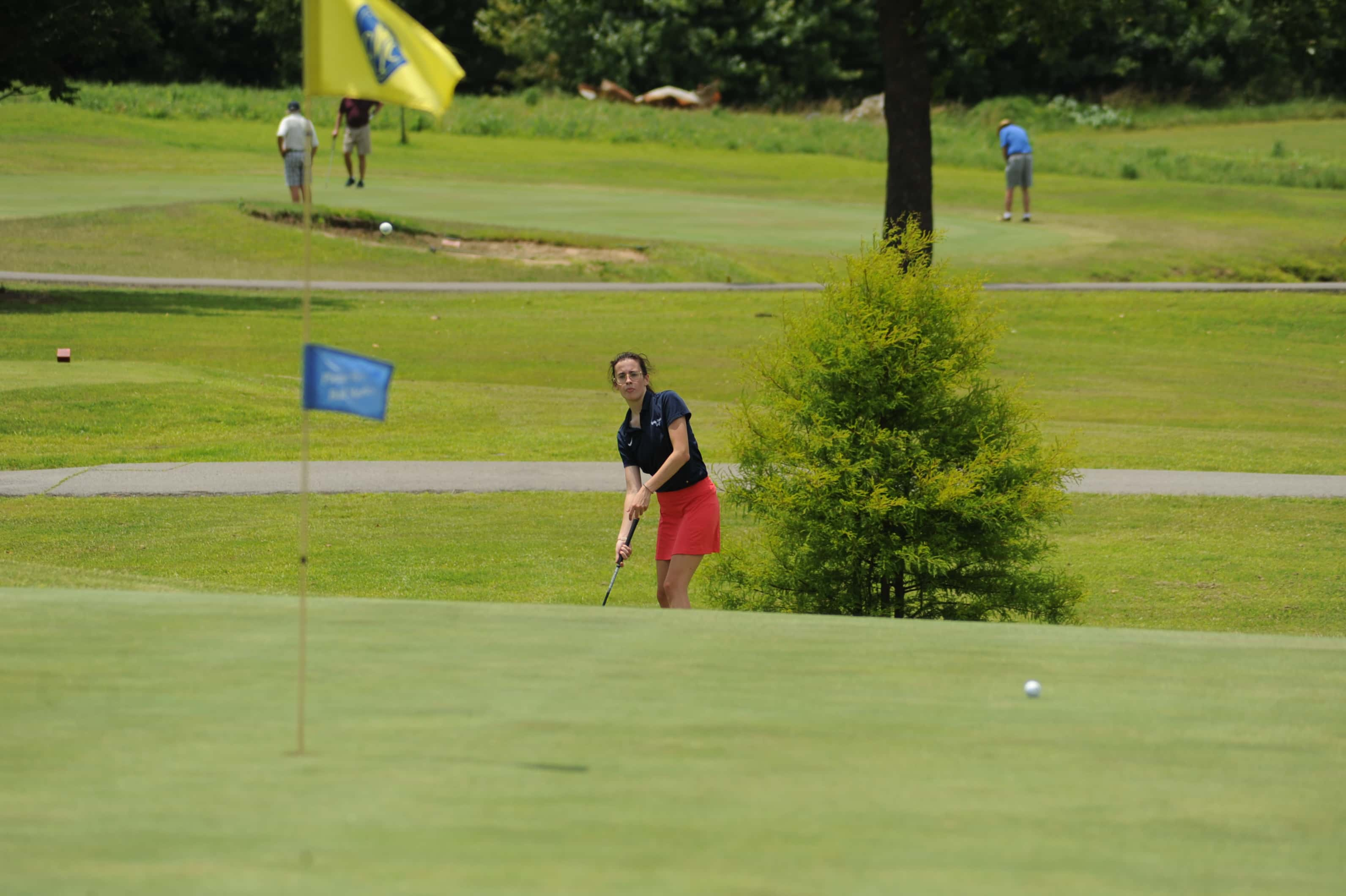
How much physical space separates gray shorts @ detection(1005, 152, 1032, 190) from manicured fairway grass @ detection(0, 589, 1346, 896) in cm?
3049

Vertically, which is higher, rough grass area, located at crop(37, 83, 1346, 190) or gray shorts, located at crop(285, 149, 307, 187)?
rough grass area, located at crop(37, 83, 1346, 190)

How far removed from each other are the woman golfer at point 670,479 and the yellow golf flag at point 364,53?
4.16 m

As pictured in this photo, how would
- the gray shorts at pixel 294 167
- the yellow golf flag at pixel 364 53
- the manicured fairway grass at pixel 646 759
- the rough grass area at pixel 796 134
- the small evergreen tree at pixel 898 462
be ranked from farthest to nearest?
the rough grass area at pixel 796 134 → the gray shorts at pixel 294 167 → the small evergreen tree at pixel 898 462 → the yellow golf flag at pixel 364 53 → the manicured fairway grass at pixel 646 759

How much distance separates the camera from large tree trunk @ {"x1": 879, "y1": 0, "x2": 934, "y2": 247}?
2539 centimetres

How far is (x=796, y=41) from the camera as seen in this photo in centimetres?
7425

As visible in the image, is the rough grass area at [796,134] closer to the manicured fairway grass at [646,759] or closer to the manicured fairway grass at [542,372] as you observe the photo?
the manicured fairway grass at [542,372]

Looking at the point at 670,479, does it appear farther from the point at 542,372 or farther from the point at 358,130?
the point at 358,130

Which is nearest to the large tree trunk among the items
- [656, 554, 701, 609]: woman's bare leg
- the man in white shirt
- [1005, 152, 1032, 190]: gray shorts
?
[1005, 152, 1032, 190]: gray shorts

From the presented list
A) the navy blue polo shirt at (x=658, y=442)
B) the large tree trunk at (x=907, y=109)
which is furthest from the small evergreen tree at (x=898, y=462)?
the large tree trunk at (x=907, y=109)

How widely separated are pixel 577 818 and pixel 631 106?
5843 cm

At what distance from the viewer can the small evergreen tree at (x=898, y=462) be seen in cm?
977

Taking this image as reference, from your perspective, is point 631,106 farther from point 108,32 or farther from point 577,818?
point 577,818

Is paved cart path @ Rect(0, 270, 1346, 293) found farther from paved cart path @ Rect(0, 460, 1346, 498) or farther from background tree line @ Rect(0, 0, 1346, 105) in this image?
background tree line @ Rect(0, 0, 1346, 105)

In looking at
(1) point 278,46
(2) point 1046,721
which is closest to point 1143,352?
(2) point 1046,721
